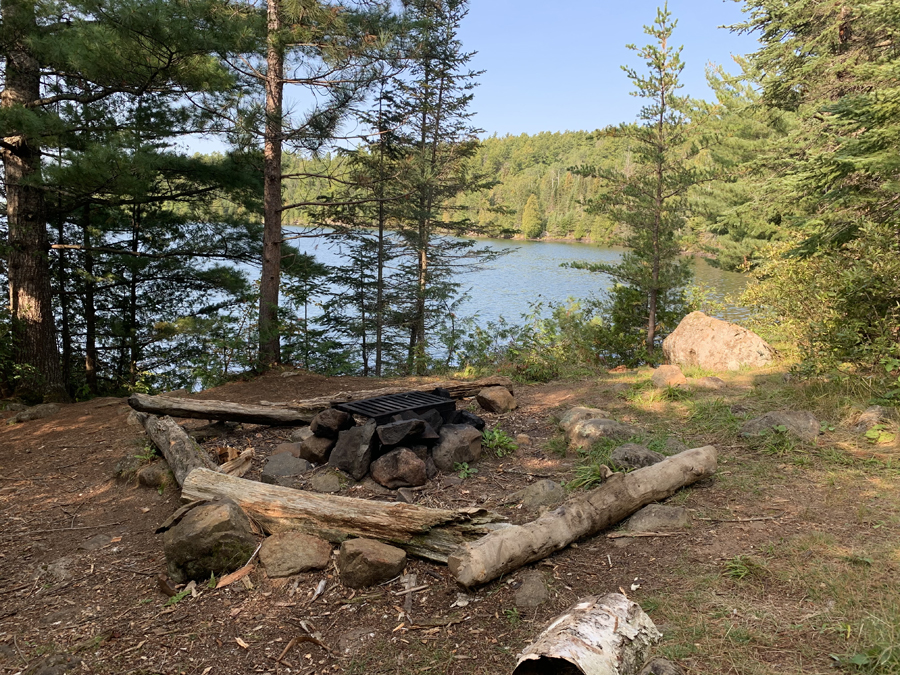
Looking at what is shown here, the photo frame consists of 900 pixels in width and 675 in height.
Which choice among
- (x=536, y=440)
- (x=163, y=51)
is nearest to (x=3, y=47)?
(x=163, y=51)

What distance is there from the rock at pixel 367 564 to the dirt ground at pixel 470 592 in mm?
63

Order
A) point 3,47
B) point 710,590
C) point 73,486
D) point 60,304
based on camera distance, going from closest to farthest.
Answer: point 710,590 → point 73,486 → point 3,47 → point 60,304

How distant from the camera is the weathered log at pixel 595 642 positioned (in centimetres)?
186

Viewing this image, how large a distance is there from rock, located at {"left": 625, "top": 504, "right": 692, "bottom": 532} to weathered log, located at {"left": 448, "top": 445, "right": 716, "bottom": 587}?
0.07 meters

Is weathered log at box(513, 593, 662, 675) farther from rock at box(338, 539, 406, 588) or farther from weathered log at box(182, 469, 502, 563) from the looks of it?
rock at box(338, 539, 406, 588)

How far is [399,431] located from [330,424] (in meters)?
0.68

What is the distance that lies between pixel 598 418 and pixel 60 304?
993cm

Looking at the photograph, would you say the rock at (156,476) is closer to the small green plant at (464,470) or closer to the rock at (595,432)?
the small green plant at (464,470)

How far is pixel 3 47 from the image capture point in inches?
256

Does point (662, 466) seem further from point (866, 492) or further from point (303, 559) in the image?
point (303, 559)

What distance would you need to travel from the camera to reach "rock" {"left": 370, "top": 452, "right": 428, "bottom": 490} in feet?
13.1

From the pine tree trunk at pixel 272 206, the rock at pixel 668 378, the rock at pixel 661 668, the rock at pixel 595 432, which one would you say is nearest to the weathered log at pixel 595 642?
the rock at pixel 661 668

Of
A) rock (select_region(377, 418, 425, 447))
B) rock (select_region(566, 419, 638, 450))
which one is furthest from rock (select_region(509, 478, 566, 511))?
rock (select_region(377, 418, 425, 447))

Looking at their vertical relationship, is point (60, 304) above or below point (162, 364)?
above
